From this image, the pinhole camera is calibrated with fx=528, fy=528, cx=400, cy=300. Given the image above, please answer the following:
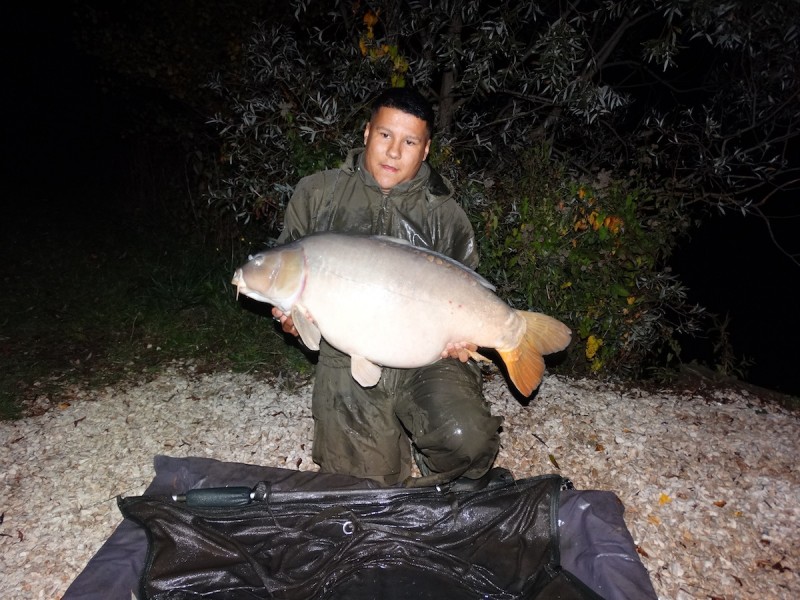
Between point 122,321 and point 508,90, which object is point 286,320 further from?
point 508,90

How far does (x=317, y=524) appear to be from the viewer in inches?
81.0

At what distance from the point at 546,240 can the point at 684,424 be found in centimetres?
138

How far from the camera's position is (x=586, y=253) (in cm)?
349

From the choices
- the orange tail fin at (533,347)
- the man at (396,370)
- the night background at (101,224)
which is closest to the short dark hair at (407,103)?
the man at (396,370)

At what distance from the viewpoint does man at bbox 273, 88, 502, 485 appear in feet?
7.38

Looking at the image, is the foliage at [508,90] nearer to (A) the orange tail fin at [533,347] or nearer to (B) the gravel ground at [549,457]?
(B) the gravel ground at [549,457]

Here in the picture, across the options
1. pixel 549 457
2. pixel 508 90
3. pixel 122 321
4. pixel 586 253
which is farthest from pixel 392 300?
pixel 122 321

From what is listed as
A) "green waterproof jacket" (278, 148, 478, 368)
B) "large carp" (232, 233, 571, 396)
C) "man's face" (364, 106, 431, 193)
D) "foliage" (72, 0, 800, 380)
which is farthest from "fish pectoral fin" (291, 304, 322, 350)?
"foliage" (72, 0, 800, 380)

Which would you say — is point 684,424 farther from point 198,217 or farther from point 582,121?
point 198,217

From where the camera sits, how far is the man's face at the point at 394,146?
7.42 feet

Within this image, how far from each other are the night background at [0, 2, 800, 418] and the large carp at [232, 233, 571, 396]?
77.2 inches

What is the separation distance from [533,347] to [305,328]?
37.3 inches

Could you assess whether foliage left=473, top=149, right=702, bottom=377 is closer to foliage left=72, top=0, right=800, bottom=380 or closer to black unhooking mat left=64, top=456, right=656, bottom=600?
foliage left=72, top=0, right=800, bottom=380

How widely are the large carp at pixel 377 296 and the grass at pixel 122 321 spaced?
5.13 ft
